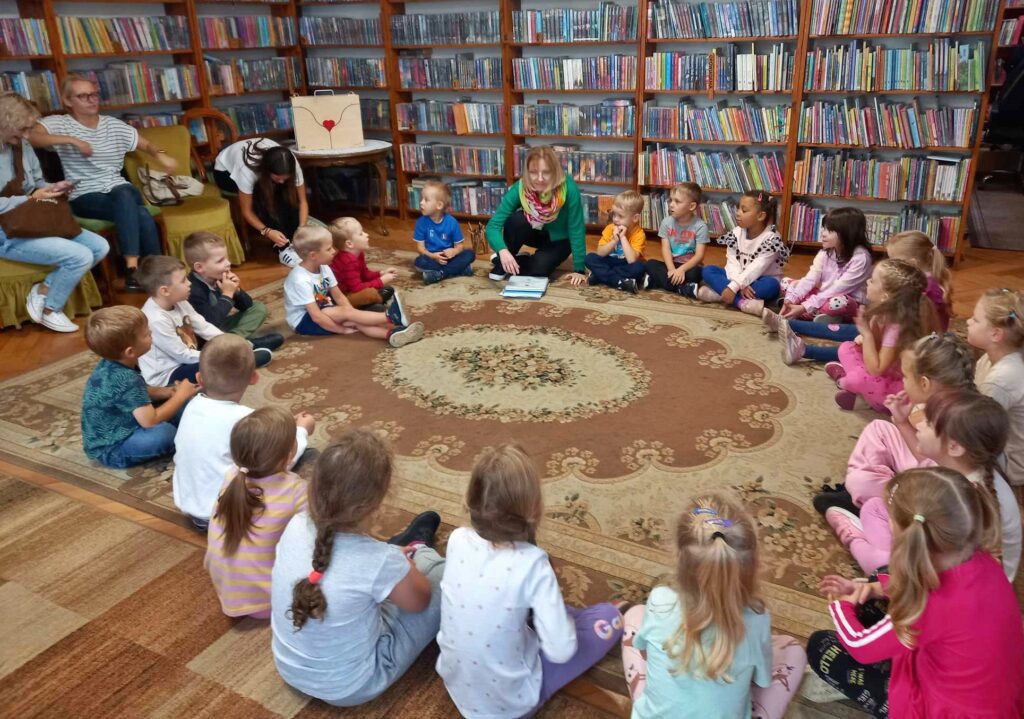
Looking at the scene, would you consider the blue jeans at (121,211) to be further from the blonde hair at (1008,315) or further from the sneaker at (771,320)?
the blonde hair at (1008,315)

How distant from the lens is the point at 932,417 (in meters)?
1.92

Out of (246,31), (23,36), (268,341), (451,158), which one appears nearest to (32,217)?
(23,36)

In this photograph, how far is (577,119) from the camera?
5609mm

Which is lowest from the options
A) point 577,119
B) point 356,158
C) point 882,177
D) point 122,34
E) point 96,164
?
point 882,177

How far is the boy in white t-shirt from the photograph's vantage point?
12.5ft

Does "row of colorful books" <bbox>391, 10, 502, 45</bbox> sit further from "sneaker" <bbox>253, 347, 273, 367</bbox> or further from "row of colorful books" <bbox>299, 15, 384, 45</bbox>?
"sneaker" <bbox>253, 347, 273, 367</bbox>

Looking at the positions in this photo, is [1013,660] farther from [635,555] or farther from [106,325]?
[106,325]

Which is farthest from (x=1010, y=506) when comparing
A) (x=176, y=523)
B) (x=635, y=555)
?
(x=176, y=523)

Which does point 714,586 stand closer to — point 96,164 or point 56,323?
point 56,323

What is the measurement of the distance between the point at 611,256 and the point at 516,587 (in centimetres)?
333

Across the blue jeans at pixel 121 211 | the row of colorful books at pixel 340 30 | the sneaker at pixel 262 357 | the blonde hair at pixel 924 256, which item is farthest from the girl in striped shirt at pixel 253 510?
the row of colorful books at pixel 340 30

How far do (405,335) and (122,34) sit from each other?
3.32 m

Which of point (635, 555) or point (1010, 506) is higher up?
point (1010, 506)

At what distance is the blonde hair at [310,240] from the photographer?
3762mm
